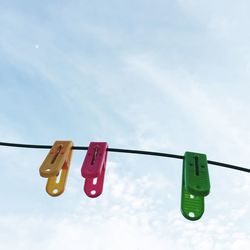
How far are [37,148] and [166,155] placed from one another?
1.24 m

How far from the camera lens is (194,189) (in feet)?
7.79

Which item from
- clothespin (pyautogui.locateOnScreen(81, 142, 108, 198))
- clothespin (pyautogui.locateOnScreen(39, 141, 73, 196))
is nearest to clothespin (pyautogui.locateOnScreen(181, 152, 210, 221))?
clothespin (pyautogui.locateOnScreen(81, 142, 108, 198))

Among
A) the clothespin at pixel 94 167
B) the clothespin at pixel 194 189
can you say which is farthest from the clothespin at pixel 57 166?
the clothespin at pixel 194 189

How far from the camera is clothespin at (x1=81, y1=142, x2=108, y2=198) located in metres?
2.58

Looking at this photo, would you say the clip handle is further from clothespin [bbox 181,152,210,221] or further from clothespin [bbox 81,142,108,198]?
clothespin [bbox 81,142,108,198]

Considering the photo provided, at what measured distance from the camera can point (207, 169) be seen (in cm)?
270

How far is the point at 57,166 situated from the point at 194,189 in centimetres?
113

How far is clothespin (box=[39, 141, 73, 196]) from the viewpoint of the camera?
8.37ft

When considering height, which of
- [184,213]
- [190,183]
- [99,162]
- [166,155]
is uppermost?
[166,155]

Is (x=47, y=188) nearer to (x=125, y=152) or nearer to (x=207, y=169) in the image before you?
(x=125, y=152)

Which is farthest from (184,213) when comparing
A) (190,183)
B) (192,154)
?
(192,154)

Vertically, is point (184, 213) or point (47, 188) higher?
point (47, 188)

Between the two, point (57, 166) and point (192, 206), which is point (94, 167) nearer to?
point (57, 166)

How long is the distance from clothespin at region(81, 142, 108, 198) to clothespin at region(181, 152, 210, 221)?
28.8 inches
